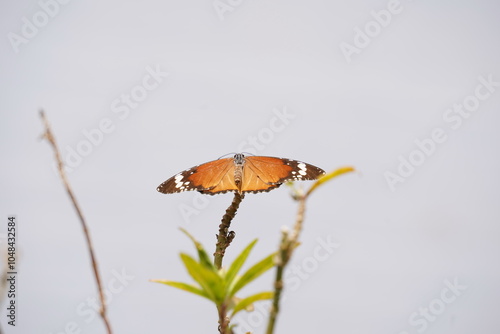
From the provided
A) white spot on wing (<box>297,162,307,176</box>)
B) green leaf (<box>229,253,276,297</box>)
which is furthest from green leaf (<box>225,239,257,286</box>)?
white spot on wing (<box>297,162,307,176</box>)

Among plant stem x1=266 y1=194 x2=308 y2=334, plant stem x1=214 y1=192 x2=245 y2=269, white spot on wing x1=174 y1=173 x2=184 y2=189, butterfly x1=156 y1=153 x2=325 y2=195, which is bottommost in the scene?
plant stem x1=266 y1=194 x2=308 y2=334

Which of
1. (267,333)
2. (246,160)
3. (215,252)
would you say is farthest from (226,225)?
(246,160)

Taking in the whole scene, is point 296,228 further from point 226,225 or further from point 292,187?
point 226,225

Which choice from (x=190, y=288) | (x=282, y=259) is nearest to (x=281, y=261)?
(x=282, y=259)

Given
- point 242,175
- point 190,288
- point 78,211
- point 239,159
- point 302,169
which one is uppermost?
point 239,159

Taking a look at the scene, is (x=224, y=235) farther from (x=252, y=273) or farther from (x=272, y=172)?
(x=272, y=172)

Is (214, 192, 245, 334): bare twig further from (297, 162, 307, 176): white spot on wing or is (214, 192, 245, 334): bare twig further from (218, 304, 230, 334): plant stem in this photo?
(297, 162, 307, 176): white spot on wing

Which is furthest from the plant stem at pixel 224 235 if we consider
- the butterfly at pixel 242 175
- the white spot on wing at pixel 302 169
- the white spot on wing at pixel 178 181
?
the white spot on wing at pixel 302 169

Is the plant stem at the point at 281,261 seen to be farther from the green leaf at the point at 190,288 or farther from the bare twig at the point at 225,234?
the bare twig at the point at 225,234
